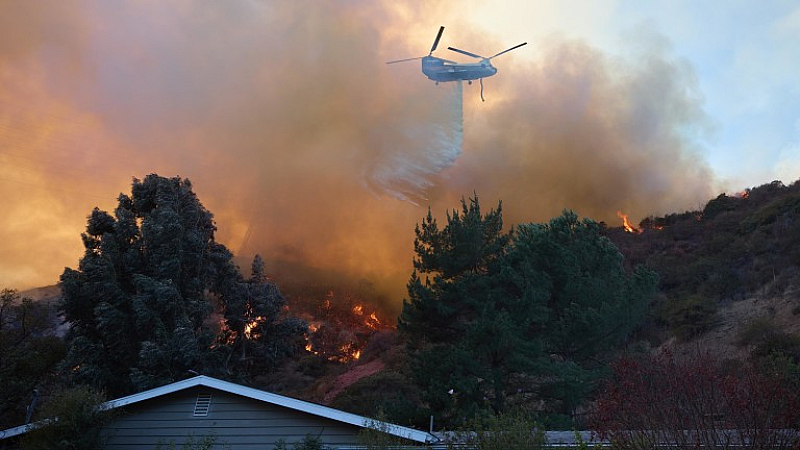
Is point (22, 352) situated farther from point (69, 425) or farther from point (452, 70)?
point (452, 70)

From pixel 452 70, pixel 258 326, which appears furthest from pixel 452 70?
pixel 258 326

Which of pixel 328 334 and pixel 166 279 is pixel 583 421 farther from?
pixel 328 334

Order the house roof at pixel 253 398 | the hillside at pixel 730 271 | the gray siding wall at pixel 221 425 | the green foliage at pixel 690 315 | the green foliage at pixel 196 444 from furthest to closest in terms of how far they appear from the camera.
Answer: the green foliage at pixel 690 315 < the hillside at pixel 730 271 < the gray siding wall at pixel 221 425 < the house roof at pixel 253 398 < the green foliage at pixel 196 444

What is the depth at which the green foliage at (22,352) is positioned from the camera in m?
29.7

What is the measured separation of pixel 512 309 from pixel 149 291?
18.0 m

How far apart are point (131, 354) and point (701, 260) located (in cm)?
4483

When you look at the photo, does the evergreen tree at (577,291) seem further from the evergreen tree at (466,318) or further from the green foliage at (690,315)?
the green foliage at (690,315)

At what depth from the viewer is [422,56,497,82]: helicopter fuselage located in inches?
2154

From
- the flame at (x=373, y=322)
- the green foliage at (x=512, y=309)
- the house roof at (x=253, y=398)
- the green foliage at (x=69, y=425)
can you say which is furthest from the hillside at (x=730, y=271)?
the green foliage at (x=69, y=425)

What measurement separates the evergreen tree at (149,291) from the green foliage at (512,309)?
11.4 m

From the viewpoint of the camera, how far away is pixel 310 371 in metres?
57.3

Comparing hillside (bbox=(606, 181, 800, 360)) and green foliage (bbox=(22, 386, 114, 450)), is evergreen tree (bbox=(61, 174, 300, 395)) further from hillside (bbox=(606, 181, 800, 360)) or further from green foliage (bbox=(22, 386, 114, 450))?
hillside (bbox=(606, 181, 800, 360))

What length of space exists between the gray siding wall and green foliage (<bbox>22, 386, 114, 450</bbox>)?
1130mm

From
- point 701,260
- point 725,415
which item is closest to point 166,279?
point 725,415
